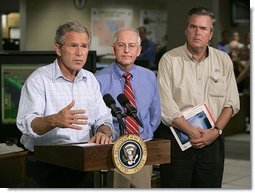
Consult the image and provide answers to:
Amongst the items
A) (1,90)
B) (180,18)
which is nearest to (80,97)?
(1,90)

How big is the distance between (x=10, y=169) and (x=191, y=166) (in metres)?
0.94

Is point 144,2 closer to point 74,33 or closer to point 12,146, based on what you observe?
point 12,146

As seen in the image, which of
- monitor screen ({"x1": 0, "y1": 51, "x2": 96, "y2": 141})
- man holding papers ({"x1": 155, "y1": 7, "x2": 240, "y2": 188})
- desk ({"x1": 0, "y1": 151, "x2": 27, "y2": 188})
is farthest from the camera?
monitor screen ({"x1": 0, "y1": 51, "x2": 96, "y2": 141})

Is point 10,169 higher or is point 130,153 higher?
point 130,153

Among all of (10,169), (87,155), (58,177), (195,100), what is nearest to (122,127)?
(87,155)

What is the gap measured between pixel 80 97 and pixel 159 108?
1.67 feet

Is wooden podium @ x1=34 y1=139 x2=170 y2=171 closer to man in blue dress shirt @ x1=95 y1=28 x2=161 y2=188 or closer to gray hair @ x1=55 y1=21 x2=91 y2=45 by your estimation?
man in blue dress shirt @ x1=95 y1=28 x2=161 y2=188

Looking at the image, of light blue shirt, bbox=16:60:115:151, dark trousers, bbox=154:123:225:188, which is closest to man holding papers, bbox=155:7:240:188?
dark trousers, bbox=154:123:225:188

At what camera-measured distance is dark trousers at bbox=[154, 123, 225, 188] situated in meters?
3.17

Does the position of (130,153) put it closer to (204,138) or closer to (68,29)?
(68,29)

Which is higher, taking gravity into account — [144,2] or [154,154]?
[144,2]

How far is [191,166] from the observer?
10.5ft

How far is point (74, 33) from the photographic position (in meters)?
2.51

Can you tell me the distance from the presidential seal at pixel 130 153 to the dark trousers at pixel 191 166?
80cm
